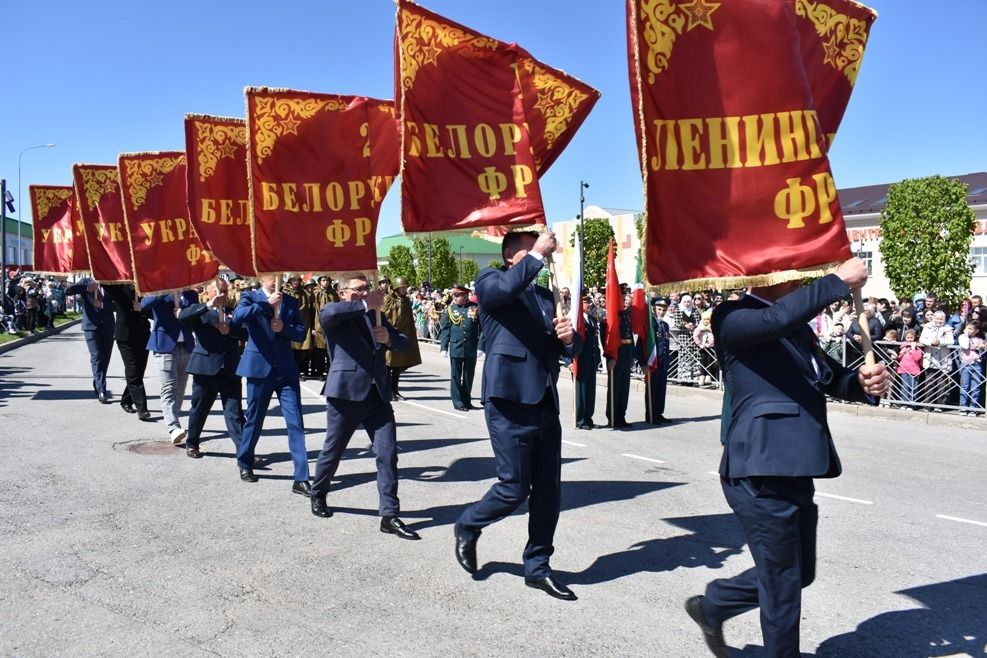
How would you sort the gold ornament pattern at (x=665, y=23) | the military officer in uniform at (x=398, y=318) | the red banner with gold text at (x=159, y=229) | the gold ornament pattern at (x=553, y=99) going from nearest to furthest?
the gold ornament pattern at (x=665, y=23) < the gold ornament pattern at (x=553, y=99) < the red banner with gold text at (x=159, y=229) < the military officer in uniform at (x=398, y=318)

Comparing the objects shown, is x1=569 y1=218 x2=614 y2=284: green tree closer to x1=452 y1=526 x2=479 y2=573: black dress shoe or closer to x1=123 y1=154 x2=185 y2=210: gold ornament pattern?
x1=123 y1=154 x2=185 y2=210: gold ornament pattern

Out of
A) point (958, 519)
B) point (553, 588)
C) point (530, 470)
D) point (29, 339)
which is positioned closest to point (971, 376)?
point (958, 519)

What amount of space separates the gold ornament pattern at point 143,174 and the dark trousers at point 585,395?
538 cm

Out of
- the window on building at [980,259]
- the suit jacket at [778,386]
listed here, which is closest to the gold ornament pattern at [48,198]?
the suit jacket at [778,386]

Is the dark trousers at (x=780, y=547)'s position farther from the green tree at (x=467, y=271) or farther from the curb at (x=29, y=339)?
the green tree at (x=467, y=271)

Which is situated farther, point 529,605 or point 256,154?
point 256,154

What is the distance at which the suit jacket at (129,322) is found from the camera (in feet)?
37.9

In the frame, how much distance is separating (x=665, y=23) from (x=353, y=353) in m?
3.27

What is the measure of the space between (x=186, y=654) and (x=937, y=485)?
6584 mm

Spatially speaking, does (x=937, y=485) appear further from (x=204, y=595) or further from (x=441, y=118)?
(x=204, y=595)

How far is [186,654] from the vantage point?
13.0 ft

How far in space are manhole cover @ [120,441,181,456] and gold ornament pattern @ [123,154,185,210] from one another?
2.46 metres

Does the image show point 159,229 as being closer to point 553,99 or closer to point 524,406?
point 553,99

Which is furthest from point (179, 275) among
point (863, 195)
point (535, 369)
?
point (863, 195)
